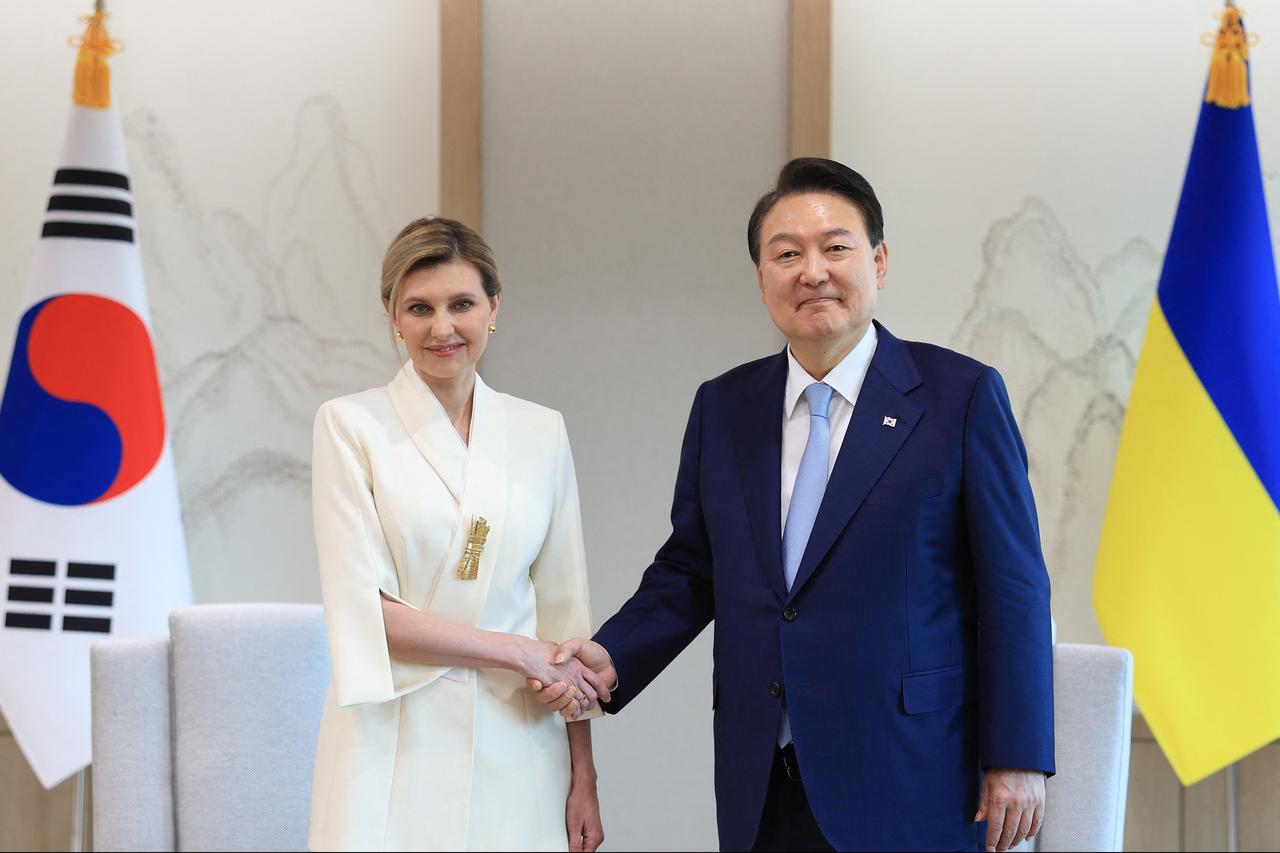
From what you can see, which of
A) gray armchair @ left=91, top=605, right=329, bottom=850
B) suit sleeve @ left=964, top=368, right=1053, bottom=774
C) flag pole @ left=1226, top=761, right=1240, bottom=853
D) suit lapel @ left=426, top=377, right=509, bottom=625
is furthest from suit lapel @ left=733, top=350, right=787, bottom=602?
flag pole @ left=1226, top=761, right=1240, bottom=853

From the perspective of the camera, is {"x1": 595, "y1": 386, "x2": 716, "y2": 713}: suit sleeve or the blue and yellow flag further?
the blue and yellow flag

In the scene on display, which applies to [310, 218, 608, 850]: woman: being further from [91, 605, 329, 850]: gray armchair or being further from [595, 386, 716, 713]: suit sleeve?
[91, 605, 329, 850]: gray armchair

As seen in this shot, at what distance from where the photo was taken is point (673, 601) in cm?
227

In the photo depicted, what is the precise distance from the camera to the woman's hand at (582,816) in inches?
80.9

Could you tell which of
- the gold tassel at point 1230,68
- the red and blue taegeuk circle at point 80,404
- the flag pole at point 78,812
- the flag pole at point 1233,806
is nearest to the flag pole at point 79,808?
the flag pole at point 78,812

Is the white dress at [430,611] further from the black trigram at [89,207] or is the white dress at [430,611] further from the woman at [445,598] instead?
the black trigram at [89,207]

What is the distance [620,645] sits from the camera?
2.21m

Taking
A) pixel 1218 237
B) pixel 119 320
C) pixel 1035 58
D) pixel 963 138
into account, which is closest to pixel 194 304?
pixel 119 320

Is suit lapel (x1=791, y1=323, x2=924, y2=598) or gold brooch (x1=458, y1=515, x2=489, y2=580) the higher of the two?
suit lapel (x1=791, y1=323, x2=924, y2=598)

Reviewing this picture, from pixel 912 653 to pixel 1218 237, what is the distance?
6.21 feet

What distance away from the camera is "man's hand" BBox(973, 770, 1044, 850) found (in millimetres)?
1845

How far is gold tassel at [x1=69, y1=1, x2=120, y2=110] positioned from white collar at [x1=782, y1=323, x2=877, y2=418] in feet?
7.65

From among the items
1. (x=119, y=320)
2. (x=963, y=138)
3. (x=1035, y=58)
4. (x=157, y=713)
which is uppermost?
(x=1035, y=58)

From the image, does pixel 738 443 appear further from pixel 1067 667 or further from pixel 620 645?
pixel 1067 667
